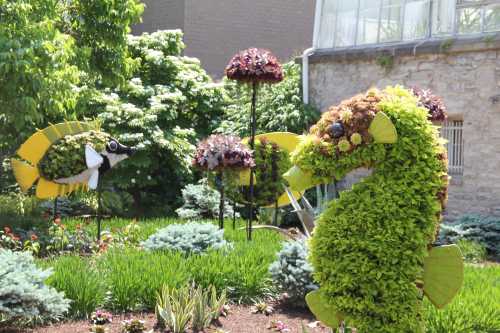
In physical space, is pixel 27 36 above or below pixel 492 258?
above

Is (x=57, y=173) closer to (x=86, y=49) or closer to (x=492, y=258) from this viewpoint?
(x=86, y=49)

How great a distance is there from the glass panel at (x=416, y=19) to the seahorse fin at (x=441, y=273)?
876 centimetres

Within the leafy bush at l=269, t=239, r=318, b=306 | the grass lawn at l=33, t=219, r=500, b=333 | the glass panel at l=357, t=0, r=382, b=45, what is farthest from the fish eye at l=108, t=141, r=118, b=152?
the glass panel at l=357, t=0, r=382, b=45

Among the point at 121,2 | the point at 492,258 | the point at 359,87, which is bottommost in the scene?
the point at 492,258

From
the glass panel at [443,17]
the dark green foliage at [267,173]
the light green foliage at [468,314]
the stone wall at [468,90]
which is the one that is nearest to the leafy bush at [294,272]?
the light green foliage at [468,314]

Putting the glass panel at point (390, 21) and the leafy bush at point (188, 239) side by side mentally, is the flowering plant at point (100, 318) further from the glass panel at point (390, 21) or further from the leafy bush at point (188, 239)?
the glass panel at point (390, 21)

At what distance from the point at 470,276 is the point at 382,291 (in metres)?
2.72

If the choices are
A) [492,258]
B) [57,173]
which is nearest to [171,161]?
[57,173]

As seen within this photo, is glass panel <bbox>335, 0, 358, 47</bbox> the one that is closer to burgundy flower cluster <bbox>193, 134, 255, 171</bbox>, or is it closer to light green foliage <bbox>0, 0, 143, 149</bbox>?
light green foliage <bbox>0, 0, 143, 149</bbox>

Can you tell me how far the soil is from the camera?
5824 millimetres

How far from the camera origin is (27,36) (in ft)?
28.9

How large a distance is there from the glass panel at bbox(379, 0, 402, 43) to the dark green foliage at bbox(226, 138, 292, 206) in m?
3.87

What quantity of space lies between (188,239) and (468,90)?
21.0 feet

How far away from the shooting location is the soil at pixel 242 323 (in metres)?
5.82
